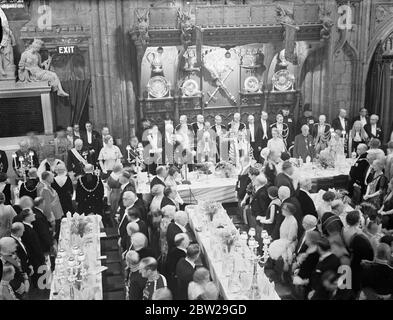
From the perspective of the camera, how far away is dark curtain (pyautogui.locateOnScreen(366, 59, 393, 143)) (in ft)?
39.7

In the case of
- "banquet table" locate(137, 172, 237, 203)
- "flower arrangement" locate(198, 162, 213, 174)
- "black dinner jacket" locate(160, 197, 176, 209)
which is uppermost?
"black dinner jacket" locate(160, 197, 176, 209)

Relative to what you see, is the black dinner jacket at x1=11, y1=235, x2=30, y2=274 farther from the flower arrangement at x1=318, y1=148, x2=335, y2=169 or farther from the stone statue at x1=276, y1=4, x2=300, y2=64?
the stone statue at x1=276, y1=4, x2=300, y2=64

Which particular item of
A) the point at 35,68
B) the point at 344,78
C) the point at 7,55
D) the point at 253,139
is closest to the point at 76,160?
the point at 35,68

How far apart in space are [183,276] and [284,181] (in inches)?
105

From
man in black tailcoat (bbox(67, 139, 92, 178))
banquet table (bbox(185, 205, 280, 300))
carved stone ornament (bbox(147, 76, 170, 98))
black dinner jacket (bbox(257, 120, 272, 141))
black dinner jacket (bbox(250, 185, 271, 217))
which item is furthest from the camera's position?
carved stone ornament (bbox(147, 76, 170, 98))

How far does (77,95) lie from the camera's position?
36.5 ft

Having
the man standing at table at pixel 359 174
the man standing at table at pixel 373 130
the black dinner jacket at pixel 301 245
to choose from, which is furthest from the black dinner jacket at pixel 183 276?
the man standing at table at pixel 373 130

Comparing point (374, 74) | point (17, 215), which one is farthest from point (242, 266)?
point (374, 74)

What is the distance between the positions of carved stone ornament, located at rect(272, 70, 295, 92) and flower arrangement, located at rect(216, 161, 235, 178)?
11.2 feet

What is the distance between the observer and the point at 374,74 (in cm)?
1219

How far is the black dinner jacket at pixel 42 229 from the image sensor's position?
684 cm

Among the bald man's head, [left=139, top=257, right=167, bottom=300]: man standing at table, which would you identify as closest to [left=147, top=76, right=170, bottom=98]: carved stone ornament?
the bald man's head

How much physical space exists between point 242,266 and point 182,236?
0.79 metres
